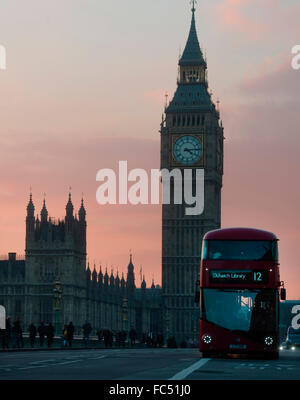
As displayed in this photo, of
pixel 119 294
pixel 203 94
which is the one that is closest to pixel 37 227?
pixel 119 294

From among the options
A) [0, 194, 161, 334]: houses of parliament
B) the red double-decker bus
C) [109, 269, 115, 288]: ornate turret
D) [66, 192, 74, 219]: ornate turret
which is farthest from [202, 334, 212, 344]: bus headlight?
[109, 269, 115, 288]: ornate turret

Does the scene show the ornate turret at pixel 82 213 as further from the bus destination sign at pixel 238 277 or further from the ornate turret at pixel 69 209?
the bus destination sign at pixel 238 277

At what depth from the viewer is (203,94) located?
479ft

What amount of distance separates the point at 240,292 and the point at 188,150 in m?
106

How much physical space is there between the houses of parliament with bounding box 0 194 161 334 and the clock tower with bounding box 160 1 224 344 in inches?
493

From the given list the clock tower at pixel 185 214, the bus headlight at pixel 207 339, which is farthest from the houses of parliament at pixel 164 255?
the bus headlight at pixel 207 339

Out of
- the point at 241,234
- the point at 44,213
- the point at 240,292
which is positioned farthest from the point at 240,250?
the point at 44,213

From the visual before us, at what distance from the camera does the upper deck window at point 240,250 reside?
3372 cm

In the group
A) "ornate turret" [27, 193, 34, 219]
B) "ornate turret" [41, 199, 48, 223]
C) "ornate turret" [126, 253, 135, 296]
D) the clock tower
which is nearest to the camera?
"ornate turret" [27, 193, 34, 219]

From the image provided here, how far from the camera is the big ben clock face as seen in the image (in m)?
139

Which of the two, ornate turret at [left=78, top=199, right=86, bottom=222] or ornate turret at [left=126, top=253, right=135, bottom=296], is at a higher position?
ornate turret at [left=78, top=199, right=86, bottom=222]

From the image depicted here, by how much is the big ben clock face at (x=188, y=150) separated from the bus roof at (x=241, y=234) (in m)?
104

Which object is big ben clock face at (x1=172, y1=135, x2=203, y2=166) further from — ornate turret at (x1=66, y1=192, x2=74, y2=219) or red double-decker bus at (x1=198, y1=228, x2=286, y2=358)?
red double-decker bus at (x1=198, y1=228, x2=286, y2=358)
